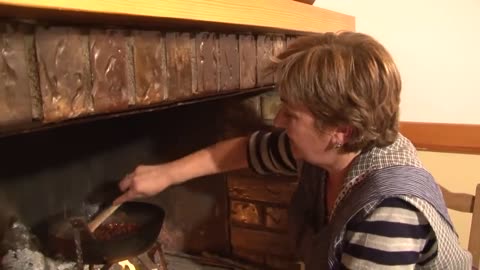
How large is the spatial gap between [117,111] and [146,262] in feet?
2.27

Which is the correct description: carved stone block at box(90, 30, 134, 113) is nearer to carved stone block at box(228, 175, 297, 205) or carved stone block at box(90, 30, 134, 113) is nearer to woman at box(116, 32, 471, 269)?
woman at box(116, 32, 471, 269)

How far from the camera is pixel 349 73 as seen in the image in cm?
78

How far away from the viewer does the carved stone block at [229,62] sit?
91 centimetres

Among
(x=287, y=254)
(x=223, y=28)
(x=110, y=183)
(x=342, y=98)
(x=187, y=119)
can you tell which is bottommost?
(x=287, y=254)

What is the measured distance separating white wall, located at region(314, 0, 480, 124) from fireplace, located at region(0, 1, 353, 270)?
7.2 inches

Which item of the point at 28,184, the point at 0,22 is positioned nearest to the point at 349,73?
the point at 0,22

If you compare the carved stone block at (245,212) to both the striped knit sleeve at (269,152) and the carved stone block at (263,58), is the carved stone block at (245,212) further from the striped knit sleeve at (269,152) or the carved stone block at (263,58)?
the carved stone block at (263,58)

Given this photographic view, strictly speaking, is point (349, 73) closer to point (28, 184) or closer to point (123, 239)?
point (123, 239)

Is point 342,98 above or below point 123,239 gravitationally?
above

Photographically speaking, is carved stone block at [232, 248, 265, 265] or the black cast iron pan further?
carved stone block at [232, 248, 265, 265]

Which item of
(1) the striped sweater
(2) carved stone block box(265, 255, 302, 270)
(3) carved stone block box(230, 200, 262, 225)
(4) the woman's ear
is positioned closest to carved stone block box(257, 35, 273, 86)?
(4) the woman's ear

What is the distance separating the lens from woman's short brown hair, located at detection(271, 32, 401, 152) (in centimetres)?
78

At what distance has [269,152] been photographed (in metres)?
1.11

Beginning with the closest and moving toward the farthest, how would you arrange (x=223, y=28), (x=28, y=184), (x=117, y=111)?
(x=117, y=111) < (x=223, y=28) < (x=28, y=184)
